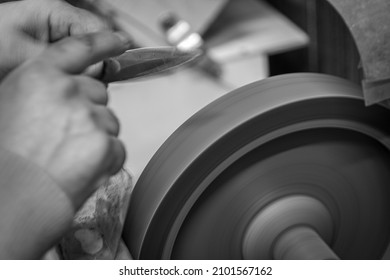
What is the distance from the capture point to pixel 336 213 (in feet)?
2.97

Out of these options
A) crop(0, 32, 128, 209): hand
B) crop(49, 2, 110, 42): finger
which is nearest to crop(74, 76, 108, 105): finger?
crop(0, 32, 128, 209): hand

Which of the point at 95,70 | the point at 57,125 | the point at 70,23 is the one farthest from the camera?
the point at 70,23

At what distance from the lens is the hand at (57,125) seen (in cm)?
59

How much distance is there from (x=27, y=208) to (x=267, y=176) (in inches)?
15.7

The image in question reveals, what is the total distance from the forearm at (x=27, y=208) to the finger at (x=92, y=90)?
100 mm

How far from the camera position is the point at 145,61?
80 centimetres

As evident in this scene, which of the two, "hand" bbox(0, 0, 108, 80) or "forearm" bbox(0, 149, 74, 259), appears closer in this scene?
"forearm" bbox(0, 149, 74, 259)

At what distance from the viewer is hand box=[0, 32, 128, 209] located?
0.59 meters

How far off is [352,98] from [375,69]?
6 cm

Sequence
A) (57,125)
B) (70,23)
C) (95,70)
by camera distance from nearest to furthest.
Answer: (57,125), (95,70), (70,23)

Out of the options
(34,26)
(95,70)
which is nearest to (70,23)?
(34,26)

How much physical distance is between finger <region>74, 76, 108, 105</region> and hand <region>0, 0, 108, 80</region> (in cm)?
24

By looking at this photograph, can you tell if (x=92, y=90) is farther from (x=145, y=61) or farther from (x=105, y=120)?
(x=145, y=61)

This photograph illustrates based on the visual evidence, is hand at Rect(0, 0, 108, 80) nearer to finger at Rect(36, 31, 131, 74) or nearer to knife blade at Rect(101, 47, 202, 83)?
knife blade at Rect(101, 47, 202, 83)
